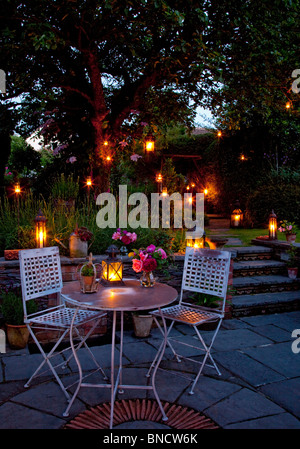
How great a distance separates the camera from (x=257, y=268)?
5816 millimetres

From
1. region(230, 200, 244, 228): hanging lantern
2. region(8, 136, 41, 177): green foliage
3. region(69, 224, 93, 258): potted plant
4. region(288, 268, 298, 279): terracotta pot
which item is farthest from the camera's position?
region(8, 136, 41, 177): green foliage

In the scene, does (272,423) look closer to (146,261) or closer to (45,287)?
(146,261)

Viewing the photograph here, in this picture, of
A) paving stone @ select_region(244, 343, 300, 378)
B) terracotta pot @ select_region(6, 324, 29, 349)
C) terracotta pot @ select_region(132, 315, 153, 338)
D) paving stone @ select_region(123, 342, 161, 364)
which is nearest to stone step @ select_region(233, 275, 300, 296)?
paving stone @ select_region(244, 343, 300, 378)

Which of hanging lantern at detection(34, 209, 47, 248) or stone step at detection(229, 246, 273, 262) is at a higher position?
hanging lantern at detection(34, 209, 47, 248)

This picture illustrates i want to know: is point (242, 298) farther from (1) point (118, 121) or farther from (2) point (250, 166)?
(2) point (250, 166)

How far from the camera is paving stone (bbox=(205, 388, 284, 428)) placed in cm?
239

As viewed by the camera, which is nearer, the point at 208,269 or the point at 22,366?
the point at 22,366

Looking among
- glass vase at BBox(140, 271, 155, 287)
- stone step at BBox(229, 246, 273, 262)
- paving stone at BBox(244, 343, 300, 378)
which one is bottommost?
paving stone at BBox(244, 343, 300, 378)

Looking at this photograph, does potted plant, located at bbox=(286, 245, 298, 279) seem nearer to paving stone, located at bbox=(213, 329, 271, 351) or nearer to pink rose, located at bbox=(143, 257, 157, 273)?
paving stone, located at bbox=(213, 329, 271, 351)

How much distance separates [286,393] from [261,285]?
2749mm

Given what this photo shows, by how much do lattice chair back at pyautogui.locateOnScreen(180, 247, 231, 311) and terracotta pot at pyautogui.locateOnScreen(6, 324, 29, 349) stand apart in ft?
5.77

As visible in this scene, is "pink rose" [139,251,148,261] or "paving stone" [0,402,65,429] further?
"pink rose" [139,251,148,261]

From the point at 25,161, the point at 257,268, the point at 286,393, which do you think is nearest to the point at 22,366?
the point at 286,393
